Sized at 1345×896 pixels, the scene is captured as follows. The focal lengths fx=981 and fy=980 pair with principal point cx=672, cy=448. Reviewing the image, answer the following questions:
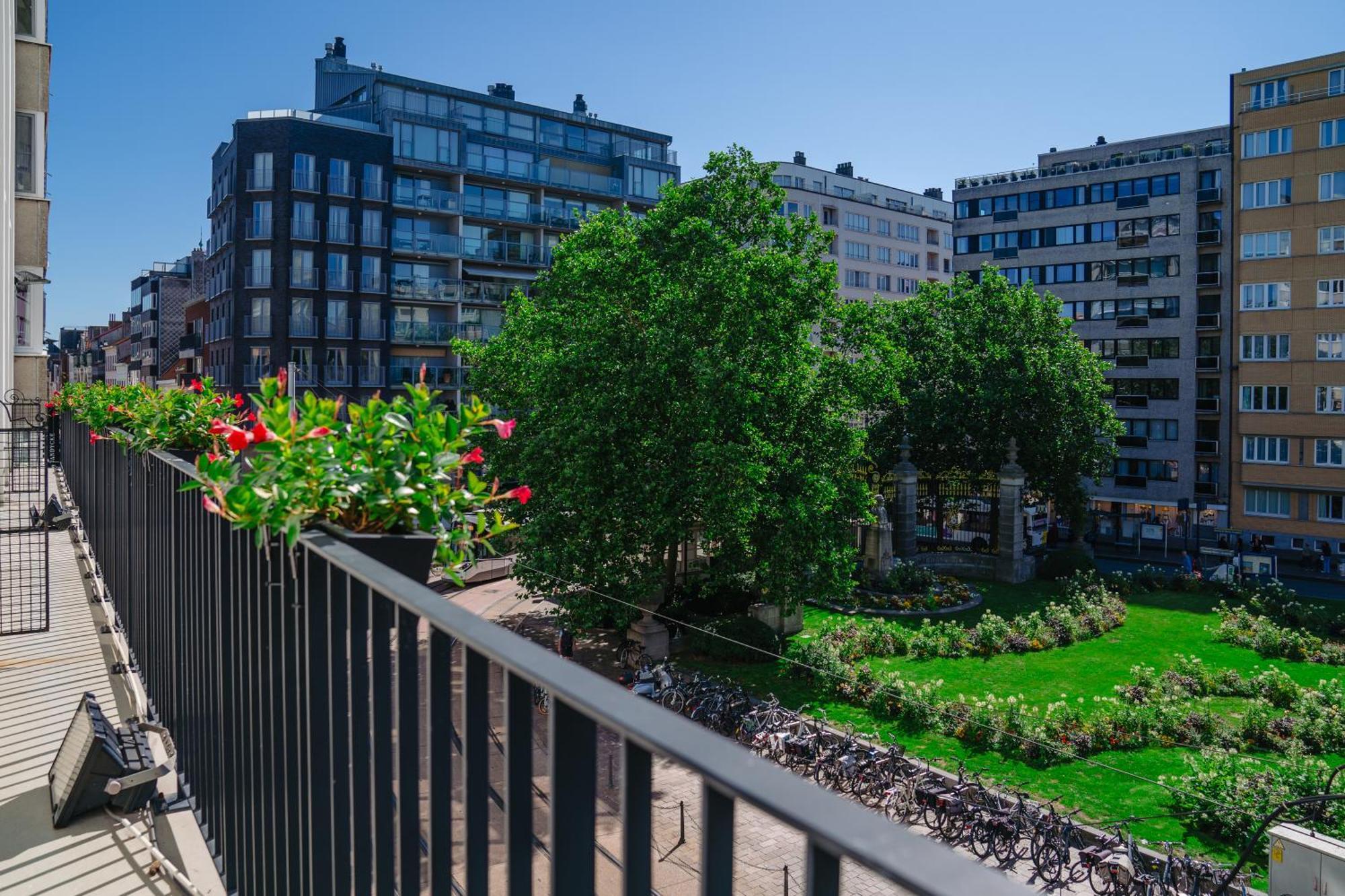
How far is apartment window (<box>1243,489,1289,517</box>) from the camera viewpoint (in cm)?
4612

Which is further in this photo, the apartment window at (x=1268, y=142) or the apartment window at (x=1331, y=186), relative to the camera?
the apartment window at (x=1268, y=142)

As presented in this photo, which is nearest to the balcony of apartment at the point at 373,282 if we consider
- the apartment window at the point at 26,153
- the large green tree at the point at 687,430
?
the large green tree at the point at 687,430

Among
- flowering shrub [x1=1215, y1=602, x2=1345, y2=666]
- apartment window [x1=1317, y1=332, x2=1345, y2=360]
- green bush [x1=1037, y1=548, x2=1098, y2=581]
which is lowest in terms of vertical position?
flowering shrub [x1=1215, y1=602, x2=1345, y2=666]

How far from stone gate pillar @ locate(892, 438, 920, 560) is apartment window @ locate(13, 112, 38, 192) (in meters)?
29.1

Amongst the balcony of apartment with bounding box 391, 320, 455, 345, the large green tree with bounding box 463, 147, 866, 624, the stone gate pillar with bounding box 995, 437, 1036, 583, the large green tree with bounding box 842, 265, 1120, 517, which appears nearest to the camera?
the large green tree with bounding box 463, 147, 866, 624

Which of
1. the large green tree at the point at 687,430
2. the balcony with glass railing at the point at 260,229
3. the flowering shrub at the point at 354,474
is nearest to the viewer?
the flowering shrub at the point at 354,474

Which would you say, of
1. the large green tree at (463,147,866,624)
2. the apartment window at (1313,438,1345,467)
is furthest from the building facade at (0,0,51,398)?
the apartment window at (1313,438,1345,467)

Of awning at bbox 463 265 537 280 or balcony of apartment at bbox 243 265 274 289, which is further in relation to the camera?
awning at bbox 463 265 537 280

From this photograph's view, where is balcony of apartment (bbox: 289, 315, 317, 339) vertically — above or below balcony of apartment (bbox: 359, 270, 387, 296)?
below

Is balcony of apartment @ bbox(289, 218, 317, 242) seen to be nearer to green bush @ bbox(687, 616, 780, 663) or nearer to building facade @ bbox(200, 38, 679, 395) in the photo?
building facade @ bbox(200, 38, 679, 395)

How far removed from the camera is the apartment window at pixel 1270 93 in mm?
45656

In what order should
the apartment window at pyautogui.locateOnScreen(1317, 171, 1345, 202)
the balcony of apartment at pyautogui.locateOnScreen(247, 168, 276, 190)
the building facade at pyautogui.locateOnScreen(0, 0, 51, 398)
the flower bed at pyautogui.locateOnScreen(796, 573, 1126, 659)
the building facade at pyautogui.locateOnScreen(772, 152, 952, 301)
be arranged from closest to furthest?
the building facade at pyautogui.locateOnScreen(0, 0, 51, 398) < the flower bed at pyautogui.locateOnScreen(796, 573, 1126, 659) < the apartment window at pyautogui.locateOnScreen(1317, 171, 1345, 202) < the balcony of apartment at pyautogui.locateOnScreen(247, 168, 276, 190) < the building facade at pyautogui.locateOnScreen(772, 152, 952, 301)

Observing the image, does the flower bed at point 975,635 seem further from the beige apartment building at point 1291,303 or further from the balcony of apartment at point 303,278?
the balcony of apartment at point 303,278

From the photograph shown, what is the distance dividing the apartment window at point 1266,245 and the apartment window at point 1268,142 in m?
3.65
